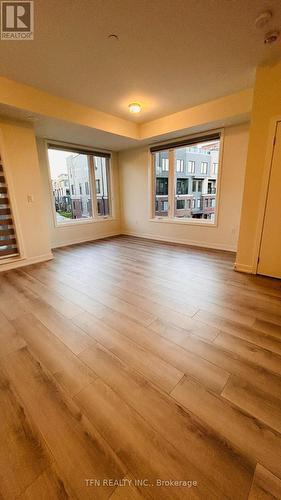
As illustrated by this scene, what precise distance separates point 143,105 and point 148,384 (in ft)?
13.1

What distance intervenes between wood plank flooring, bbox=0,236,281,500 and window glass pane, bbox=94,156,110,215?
142 inches

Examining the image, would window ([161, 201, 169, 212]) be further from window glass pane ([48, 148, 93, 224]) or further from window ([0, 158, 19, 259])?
window ([0, 158, 19, 259])

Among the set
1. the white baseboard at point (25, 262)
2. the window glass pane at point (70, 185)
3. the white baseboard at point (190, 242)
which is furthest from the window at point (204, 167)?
the white baseboard at point (25, 262)

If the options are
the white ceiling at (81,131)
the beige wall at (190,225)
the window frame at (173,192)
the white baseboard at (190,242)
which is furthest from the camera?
the white baseboard at (190,242)

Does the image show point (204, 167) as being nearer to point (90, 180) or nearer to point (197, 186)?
point (197, 186)

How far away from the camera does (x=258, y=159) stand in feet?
8.87

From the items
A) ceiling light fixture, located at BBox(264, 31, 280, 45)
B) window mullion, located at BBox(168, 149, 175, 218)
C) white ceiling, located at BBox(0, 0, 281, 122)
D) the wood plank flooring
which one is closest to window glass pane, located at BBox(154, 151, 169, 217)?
window mullion, located at BBox(168, 149, 175, 218)

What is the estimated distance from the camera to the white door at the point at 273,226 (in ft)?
8.46

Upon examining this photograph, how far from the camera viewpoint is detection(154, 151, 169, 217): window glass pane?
497 centimetres

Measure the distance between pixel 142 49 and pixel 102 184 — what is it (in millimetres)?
3686

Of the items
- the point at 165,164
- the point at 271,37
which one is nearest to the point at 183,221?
the point at 165,164

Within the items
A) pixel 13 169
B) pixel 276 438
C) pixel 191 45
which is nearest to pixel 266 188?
pixel 191 45

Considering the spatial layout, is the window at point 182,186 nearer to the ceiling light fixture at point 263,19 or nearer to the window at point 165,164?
the window at point 165,164

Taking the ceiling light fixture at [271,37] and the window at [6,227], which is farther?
the window at [6,227]
